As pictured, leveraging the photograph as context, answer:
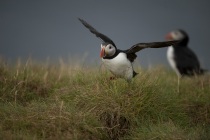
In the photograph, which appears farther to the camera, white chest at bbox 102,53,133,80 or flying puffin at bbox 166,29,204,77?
flying puffin at bbox 166,29,204,77

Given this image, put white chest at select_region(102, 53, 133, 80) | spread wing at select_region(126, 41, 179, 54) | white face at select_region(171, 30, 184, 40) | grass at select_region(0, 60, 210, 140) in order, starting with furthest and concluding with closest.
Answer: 1. white face at select_region(171, 30, 184, 40)
2. white chest at select_region(102, 53, 133, 80)
3. spread wing at select_region(126, 41, 179, 54)
4. grass at select_region(0, 60, 210, 140)

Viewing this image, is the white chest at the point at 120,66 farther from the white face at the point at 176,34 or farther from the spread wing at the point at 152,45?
the white face at the point at 176,34

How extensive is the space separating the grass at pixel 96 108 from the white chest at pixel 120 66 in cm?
14

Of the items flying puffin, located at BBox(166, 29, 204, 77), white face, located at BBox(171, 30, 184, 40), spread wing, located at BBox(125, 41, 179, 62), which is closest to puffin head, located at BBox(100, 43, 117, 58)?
spread wing, located at BBox(125, 41, 179, 62)

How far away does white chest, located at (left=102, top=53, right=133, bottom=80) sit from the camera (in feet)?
25.7

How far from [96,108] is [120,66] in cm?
101

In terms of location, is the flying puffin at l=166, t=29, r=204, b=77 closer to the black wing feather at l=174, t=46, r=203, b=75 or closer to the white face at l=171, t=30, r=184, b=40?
the black wing feather at l=174, t=46, r=203, b=75

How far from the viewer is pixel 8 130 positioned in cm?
645

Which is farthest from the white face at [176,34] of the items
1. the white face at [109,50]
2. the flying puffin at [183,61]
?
the white face at [109,50]

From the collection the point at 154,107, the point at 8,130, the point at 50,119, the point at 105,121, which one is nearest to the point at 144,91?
the point at 154,107

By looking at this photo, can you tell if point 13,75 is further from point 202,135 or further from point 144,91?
point 202,135

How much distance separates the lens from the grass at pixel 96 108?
657 centimetres

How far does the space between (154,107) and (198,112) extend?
120 cm

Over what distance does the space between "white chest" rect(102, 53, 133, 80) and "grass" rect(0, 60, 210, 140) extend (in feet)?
0.45
